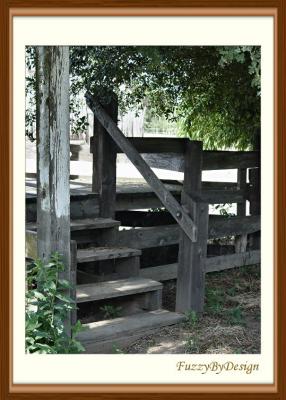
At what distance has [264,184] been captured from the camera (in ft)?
13.6

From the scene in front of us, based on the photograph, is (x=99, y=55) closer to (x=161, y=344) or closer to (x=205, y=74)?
(x=205, y=74)

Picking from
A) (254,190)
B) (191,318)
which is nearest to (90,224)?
(191,318)

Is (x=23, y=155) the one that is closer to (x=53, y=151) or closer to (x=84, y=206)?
(x=53, y=151)

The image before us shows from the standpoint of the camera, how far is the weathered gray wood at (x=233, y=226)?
747cm

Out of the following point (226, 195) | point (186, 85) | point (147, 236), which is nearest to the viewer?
point (147, 236)

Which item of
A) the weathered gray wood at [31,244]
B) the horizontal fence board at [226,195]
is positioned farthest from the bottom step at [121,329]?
the horizontal fence board at [226,195]

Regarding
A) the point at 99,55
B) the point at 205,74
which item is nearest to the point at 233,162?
the point at 205,74

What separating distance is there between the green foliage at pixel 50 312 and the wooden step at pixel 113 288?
34.9 inches

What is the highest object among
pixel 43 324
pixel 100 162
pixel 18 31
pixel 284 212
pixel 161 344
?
pixel 18 31

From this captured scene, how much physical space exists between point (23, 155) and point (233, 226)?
414 cm

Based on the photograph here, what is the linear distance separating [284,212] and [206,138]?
197 inches

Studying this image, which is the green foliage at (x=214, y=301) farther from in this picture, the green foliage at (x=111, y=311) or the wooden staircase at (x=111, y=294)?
the green foliage at (x=111, y=311)

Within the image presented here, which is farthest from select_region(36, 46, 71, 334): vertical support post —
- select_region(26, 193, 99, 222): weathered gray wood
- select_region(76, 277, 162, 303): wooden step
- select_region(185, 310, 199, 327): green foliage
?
select_region(26, 193, 99, 222): weathered gray wood

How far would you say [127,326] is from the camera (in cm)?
577
